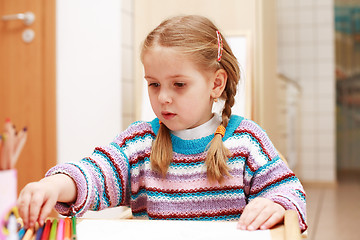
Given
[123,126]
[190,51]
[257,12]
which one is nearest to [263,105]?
[257,12]

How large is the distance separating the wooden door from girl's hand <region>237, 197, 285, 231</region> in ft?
5.61

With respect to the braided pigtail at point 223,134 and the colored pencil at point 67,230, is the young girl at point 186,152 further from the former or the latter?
the colored pencil at point 67,230

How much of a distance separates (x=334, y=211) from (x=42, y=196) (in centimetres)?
266

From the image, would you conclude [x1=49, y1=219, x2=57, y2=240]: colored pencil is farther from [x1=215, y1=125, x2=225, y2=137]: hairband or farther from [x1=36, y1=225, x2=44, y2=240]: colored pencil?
[x1=215, y1=125, x2=225, y2=137]: hairband

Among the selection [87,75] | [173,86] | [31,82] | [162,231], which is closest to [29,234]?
[162,231]

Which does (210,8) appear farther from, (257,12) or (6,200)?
(6,200)

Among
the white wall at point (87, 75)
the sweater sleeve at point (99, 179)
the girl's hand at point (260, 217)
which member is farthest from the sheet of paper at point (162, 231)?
the white wall at point (87, 75)

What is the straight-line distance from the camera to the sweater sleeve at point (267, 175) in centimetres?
82

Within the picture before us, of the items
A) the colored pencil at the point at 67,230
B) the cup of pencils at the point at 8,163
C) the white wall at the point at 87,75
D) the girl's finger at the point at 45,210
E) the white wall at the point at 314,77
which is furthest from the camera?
the white wall at the point at 314,77

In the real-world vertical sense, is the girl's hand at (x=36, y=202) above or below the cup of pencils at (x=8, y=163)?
below

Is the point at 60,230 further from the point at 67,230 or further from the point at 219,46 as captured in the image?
the point at 219,46

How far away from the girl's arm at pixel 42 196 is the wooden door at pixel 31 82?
1484mm

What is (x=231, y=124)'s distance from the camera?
1020mm

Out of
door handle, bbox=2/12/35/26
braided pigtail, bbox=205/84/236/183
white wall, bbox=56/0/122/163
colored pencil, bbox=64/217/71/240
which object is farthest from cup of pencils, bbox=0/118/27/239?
door handle, bbox=2/12/35/26
